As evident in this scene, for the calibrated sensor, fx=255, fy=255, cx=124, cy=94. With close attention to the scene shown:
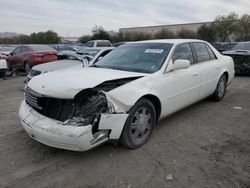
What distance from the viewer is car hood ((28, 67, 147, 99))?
3.17m

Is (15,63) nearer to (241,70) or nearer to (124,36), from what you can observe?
(241,70)

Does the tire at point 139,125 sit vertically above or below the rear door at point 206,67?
below

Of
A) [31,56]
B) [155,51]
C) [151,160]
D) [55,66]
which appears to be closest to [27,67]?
[31,56]

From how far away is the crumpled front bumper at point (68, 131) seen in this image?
9.82 feet

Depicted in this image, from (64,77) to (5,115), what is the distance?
8.38 ft

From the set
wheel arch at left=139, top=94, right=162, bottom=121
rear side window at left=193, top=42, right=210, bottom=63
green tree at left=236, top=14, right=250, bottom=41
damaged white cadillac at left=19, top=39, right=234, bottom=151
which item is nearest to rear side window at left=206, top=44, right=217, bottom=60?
rear side window at left=193, top=42, right=210, bottom=63

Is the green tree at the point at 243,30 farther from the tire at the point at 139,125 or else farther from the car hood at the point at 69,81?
the car hood at the point at 69,81

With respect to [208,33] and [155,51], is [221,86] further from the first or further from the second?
[208,33]

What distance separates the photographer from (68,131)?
9.86ft

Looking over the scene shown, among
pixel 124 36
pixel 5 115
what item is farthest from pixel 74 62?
pixel 124 36

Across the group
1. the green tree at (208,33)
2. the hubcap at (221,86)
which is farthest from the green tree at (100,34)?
the hubcap at (221,86)

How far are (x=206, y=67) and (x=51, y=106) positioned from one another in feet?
10.9

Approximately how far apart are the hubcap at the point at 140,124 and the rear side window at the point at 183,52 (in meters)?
1.24

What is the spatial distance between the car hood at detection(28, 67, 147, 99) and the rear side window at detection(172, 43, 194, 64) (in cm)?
99
